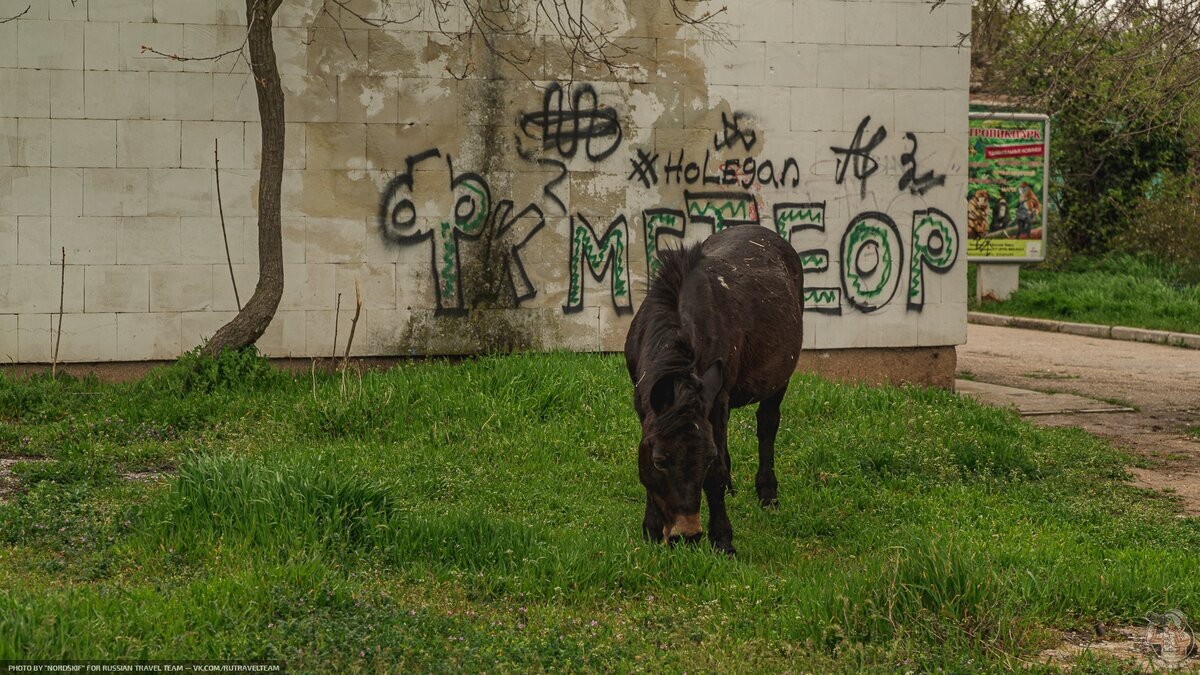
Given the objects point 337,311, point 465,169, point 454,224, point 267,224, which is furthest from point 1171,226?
point 267,224

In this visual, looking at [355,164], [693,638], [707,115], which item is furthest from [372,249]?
[693,638]

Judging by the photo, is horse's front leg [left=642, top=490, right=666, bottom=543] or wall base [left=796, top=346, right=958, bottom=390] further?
wall base [left=796, top=346, right=958, bottom=390]

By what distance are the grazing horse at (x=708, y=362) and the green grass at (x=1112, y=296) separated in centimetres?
1315

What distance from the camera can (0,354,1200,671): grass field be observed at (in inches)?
187

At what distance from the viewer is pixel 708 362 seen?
623 centimetres

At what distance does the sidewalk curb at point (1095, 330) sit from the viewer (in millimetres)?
18250

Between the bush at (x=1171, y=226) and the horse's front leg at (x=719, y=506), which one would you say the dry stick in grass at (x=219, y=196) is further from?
the bush at (x=1171, y=226)

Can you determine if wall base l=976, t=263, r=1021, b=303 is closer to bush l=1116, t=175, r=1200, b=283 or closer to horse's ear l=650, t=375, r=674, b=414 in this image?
bush l=1116, t=175, r=1200, b=283

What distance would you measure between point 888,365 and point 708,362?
267 inches

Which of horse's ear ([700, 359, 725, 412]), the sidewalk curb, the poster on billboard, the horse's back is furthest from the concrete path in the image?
horse's ear ([700, 359, 725, 412])

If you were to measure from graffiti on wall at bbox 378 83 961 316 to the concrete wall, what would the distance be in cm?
2

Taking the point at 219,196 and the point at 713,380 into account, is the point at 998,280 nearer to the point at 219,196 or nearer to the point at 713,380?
the point at 219,196

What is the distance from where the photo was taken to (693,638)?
504 cm

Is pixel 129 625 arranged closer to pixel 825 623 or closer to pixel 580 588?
pixel 580 588
